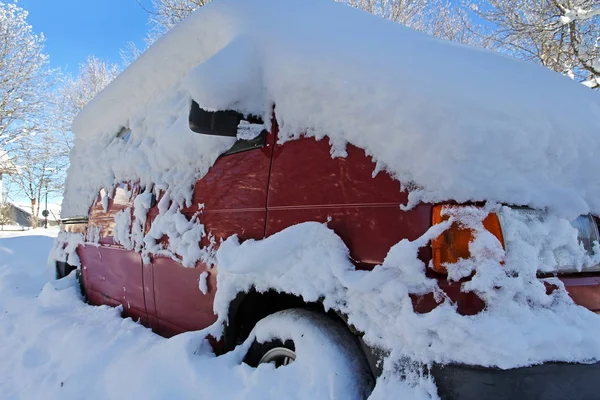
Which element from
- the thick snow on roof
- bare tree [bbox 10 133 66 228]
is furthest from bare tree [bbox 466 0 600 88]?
bare tree [bbox 10 133 66 228]

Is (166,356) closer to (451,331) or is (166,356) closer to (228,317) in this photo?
(228,317)

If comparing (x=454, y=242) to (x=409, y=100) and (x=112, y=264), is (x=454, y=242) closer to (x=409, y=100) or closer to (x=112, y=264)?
(x=409, y=100)

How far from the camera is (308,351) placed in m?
1.75

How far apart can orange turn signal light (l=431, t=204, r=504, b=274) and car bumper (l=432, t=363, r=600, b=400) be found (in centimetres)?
33

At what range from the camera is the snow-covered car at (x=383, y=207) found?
1345 millimetres

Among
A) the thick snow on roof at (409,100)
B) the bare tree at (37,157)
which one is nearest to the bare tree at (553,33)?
the thick snow on roof at (409,100)

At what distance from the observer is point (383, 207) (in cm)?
157

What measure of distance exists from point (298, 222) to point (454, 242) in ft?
2.31

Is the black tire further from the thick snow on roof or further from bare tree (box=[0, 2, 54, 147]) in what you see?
bare tree (box=[0, 2, 54, 147])

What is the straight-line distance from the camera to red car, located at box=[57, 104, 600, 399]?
1.32m

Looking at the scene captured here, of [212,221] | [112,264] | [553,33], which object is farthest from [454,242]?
[553,33]

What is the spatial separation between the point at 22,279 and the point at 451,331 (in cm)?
569

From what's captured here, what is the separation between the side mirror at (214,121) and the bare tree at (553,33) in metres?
12.4

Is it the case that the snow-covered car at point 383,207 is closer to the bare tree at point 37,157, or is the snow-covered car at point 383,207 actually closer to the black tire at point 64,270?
the black tire at point 64,270
